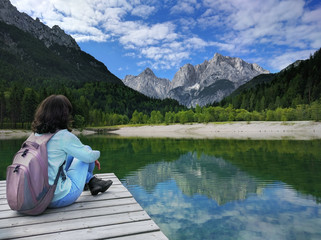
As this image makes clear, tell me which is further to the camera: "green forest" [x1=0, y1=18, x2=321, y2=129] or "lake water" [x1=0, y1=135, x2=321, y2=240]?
"green forest" [x1=0, y1=18, x2=321, y2=129]

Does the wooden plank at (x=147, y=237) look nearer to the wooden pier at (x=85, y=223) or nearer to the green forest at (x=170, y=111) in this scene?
the wooden pier at (x=85, y=223)

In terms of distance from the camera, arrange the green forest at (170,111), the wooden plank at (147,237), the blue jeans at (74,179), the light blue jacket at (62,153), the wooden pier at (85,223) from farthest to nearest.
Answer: the green forest at (170,111) < the blue jeans at (74,179) < the light blue jacket at (62,153) < the wooden pier at (85,223) < the wooden plank at (147,237)

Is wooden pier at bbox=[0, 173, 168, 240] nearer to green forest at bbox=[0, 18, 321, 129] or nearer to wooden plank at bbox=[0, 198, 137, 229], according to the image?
wooden plank at bbox=[0, 198, 137, 229]

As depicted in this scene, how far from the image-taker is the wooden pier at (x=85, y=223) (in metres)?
3.29

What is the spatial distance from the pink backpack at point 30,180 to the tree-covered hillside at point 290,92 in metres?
111

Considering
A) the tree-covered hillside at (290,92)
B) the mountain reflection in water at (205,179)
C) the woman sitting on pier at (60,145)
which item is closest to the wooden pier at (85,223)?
the woman sitting on pier at (60,145)

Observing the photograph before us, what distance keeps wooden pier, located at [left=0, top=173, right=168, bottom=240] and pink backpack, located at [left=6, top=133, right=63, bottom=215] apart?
0.30m

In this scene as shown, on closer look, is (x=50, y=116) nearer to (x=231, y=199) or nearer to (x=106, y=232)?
(x=106, y=232)

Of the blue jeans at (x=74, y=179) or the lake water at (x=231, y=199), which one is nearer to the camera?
the blue jeans at (x=74, y=179)

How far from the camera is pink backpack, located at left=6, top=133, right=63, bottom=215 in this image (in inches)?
144

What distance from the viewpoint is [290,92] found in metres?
109

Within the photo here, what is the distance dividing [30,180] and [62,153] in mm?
647

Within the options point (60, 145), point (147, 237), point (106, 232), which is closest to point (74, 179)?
point (60, 145)

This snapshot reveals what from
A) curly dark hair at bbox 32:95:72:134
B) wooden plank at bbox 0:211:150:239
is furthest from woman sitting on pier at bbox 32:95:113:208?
wooden plank at bbox 0:211:150:239
